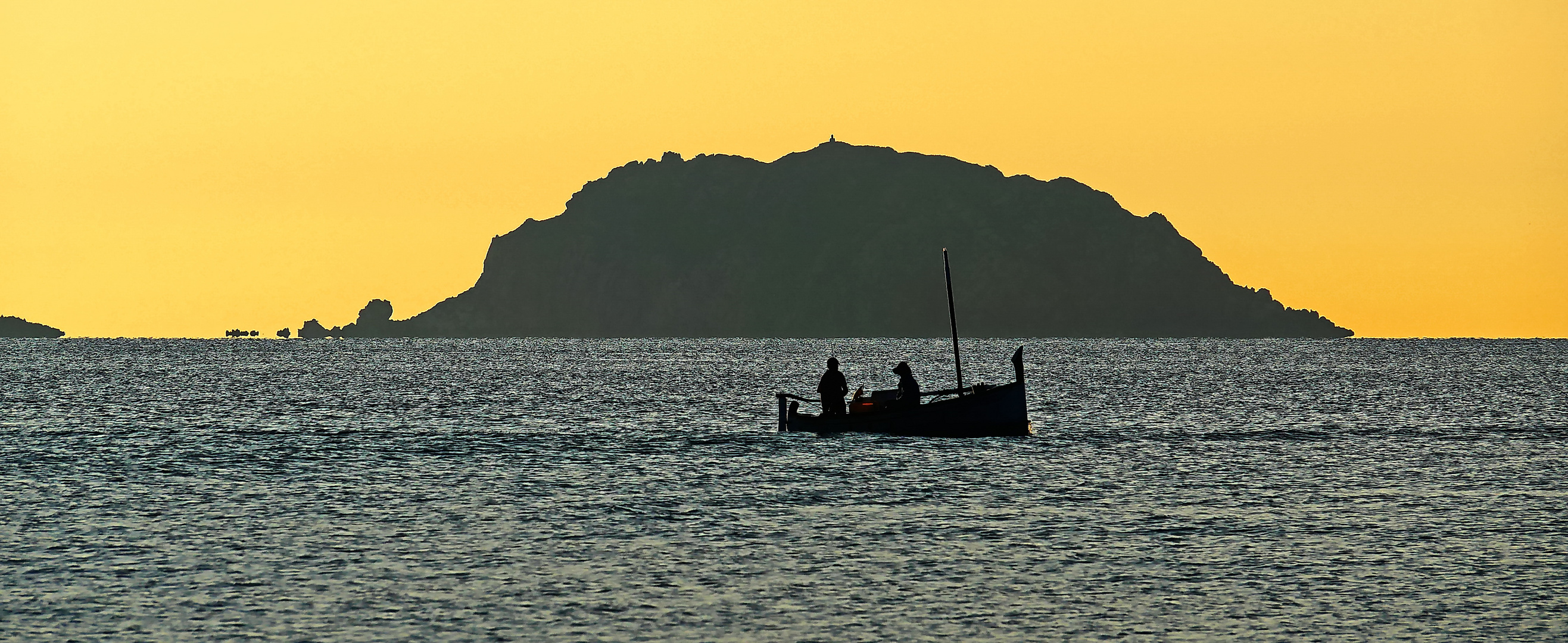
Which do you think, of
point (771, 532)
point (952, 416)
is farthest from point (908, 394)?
point (771, 532)

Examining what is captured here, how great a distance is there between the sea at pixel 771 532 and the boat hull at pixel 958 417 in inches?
31.6

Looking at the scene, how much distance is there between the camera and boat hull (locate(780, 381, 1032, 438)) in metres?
56.9

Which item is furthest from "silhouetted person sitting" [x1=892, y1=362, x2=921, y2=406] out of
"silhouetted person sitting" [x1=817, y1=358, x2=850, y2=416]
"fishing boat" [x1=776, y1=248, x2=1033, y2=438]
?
"silhouetted person sitting" [x1=817, y1=358, x2=850, y2=416]

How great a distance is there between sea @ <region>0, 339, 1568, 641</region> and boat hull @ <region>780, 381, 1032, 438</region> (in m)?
0.80

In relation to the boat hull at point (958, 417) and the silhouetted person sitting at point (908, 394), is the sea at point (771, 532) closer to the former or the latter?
the boat hull at point (958, 417)

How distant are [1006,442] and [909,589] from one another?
102 feet

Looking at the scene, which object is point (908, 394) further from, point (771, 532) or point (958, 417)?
point (771, 532)

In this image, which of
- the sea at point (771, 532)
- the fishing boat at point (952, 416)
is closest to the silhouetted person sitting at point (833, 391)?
the fishing boat at point (952, 416)

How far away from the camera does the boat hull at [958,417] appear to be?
56.9 metres

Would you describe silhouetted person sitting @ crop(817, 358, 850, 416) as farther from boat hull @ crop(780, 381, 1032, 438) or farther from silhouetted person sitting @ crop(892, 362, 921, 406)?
silhouetted person sitting @ crop(892, 362, 921, 406)

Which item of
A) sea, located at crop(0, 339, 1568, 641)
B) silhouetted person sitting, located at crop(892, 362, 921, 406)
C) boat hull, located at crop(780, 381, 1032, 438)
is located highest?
silhouetted person sitting, located at crop(892, 362, 921, 406)

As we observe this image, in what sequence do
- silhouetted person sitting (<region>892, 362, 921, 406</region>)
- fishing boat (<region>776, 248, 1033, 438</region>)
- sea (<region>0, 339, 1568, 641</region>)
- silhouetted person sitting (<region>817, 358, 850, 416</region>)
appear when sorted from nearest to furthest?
sea (<region>0, 339, 1568, 641</region>), silhouetted person sitting (<region>892, 362, 921, 406</region>), fishing boat (<region>776, 248, 1033, 438</region>), silhouetted person sitting (<region>817, 358, 850, 416</region>)

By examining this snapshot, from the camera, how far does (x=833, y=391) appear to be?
2291 inches

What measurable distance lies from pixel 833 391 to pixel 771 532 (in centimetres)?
2433
